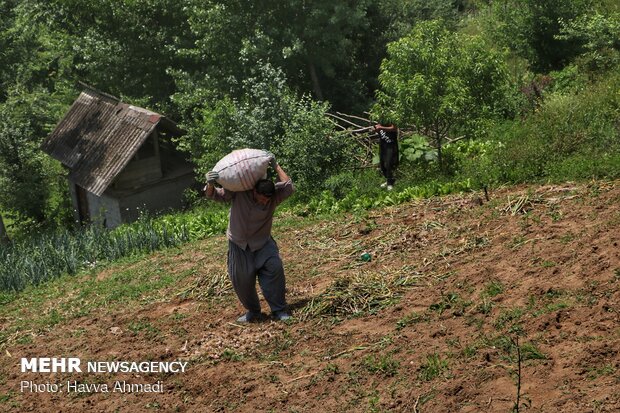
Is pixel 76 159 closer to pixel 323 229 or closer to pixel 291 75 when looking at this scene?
pixel 291 75

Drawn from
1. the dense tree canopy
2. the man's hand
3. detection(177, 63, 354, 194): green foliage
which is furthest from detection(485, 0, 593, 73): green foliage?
the man's hand

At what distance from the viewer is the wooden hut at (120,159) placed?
69.9ft

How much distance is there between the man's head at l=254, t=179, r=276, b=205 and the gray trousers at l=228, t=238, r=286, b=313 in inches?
20.9

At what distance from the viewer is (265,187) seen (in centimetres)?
867

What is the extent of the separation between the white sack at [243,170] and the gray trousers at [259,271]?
2.28 ft

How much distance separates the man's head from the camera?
8.68 m

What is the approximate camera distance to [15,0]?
31719 millimetres

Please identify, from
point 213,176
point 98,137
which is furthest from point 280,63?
point 213,176

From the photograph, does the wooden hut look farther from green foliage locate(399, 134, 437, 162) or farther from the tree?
the tree

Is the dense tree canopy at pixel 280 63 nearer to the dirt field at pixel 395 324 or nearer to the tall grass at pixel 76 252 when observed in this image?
the tall grass at pixel 76 252

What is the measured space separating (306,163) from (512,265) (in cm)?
802

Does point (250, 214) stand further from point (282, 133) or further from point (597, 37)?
point (597, 37)

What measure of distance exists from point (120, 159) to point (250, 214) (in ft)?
41.9

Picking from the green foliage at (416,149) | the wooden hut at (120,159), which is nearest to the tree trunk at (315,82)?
the wooden hut at (120,159)
